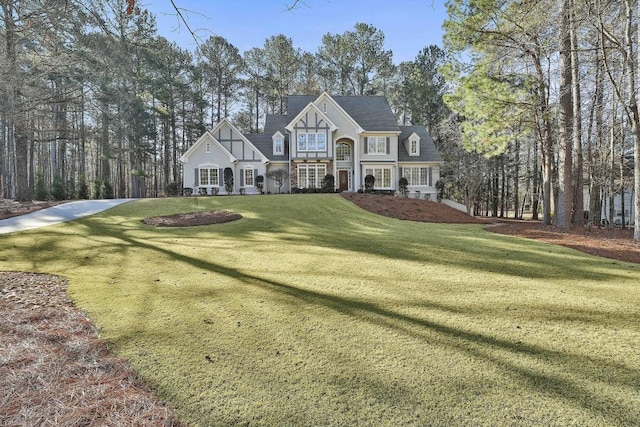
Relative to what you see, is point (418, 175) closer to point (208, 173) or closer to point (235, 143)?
point (235, 143)

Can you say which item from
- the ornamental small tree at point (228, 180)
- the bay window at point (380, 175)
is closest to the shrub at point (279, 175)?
the ornamental small tree at point (228, 180)

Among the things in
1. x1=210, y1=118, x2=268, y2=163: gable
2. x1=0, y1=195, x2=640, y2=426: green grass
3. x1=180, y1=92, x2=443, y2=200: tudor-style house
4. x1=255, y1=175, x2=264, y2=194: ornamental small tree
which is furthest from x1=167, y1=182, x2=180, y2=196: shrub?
x1=0, y1=195, x2=640, y2=426: green grass

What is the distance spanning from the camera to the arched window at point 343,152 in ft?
88.5

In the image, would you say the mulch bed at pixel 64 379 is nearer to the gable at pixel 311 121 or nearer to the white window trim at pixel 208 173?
the white window trim at pixel 208 173

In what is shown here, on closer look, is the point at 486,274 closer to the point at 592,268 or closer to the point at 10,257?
the point at 592,268

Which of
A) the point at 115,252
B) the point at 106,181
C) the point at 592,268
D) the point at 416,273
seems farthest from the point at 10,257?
the point at 106,181

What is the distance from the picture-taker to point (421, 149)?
28.0 meters

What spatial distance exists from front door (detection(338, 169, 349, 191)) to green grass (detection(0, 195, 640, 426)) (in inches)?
770

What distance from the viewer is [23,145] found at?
17641mm

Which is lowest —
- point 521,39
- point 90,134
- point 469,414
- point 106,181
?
point 469,414

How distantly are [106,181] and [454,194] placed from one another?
3132cm

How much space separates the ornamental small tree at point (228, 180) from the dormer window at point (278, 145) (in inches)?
154

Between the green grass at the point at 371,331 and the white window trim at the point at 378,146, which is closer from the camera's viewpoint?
the green grass at the point at 371,331

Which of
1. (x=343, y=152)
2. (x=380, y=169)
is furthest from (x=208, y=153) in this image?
(x=380, y=169)
